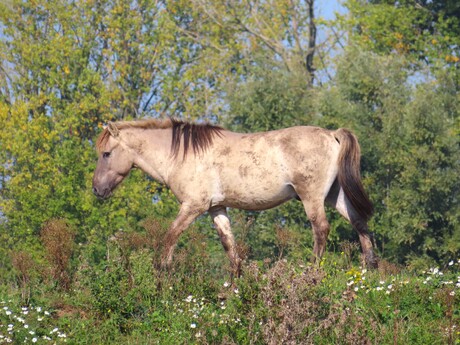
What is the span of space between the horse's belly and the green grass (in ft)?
4.00

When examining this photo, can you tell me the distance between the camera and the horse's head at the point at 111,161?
13672mm

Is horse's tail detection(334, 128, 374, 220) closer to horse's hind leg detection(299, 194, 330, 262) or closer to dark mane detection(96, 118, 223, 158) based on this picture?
horse's hind leg detection(299, 194, 330, 262)

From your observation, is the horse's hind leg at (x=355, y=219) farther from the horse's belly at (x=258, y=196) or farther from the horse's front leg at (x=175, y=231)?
the horse's front leg at (x=175, y=231)

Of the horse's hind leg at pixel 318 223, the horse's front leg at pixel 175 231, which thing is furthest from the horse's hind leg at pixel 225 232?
the horse's hind leg at pixel 318 223

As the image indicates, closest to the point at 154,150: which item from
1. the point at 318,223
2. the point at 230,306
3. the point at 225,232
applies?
the point at 225,232

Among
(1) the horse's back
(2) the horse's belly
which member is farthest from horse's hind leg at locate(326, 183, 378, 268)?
(2) the horse's belly

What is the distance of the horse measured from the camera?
12.8 meters

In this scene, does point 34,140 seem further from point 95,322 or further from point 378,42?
point 95,322

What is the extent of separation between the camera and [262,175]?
1290cm

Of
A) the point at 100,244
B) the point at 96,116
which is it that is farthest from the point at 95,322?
the point at 96,116

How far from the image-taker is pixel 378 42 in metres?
39.9

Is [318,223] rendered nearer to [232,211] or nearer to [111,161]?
[111,161]

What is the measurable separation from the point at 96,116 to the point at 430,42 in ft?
46.2

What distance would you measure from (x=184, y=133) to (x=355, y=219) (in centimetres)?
260
